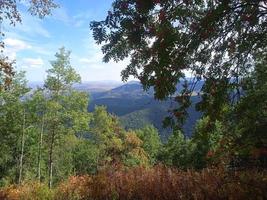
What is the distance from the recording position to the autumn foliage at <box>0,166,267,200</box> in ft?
21.6

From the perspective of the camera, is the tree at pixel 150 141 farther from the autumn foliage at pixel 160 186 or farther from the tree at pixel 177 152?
the autumn foliage at pixel 160 186

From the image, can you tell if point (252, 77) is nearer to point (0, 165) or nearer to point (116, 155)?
point (116, 155)

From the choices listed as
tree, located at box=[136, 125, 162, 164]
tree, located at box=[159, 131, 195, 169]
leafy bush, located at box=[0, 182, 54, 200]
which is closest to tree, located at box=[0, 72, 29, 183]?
tree, located at box=[159, 131, 195, 169]

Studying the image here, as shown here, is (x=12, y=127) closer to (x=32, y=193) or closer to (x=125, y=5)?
(x=32, y=193)

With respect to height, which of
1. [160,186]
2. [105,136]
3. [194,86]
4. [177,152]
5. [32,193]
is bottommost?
[177,152]

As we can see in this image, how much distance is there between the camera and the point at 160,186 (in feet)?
26.5

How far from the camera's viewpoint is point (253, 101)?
24.6 feet

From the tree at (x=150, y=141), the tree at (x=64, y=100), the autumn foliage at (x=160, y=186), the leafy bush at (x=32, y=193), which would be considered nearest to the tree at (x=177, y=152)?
the tree at (x=150, y=141)

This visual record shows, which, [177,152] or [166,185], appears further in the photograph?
[177,152]

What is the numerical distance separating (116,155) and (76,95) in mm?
15653

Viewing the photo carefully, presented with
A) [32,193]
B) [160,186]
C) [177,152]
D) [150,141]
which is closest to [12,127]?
[177,152]

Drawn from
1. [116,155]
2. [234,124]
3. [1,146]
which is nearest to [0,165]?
[1,146]

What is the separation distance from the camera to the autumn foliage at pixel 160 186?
21.6 feet

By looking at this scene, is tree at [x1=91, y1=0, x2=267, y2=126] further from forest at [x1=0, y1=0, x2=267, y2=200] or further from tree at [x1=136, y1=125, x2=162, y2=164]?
tree at [x1=136, y1=125, x2=162, y2=164]
